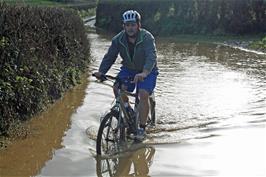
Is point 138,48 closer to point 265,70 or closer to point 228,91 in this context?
point 228,91

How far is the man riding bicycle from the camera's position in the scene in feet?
25.6

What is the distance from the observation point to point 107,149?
25.2ft

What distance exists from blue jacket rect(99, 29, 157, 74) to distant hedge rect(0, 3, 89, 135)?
160cm

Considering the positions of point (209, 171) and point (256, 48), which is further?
point (256, 48)

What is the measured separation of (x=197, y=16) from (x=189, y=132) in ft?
81.5

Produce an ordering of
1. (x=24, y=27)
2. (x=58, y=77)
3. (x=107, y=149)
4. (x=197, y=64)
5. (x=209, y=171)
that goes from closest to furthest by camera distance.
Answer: (x=209, y=171) < (x=107, y=149) < (x=24, y=27) < (x=58, y=77) < (x=197, y=64)

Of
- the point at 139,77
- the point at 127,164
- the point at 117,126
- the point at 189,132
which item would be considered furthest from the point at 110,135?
the point at 189,132

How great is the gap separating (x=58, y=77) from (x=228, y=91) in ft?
14.2

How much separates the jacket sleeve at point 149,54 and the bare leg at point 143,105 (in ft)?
1.42

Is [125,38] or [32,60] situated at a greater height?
[125,38]

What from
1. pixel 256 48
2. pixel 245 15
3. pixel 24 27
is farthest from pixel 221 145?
pixel 245 15

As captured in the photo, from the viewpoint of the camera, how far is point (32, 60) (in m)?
9.78

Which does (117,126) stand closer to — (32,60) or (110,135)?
(110,135)

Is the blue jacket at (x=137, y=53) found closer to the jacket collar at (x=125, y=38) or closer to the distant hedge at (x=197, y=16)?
the jacket collar at (x=125, y=38)
